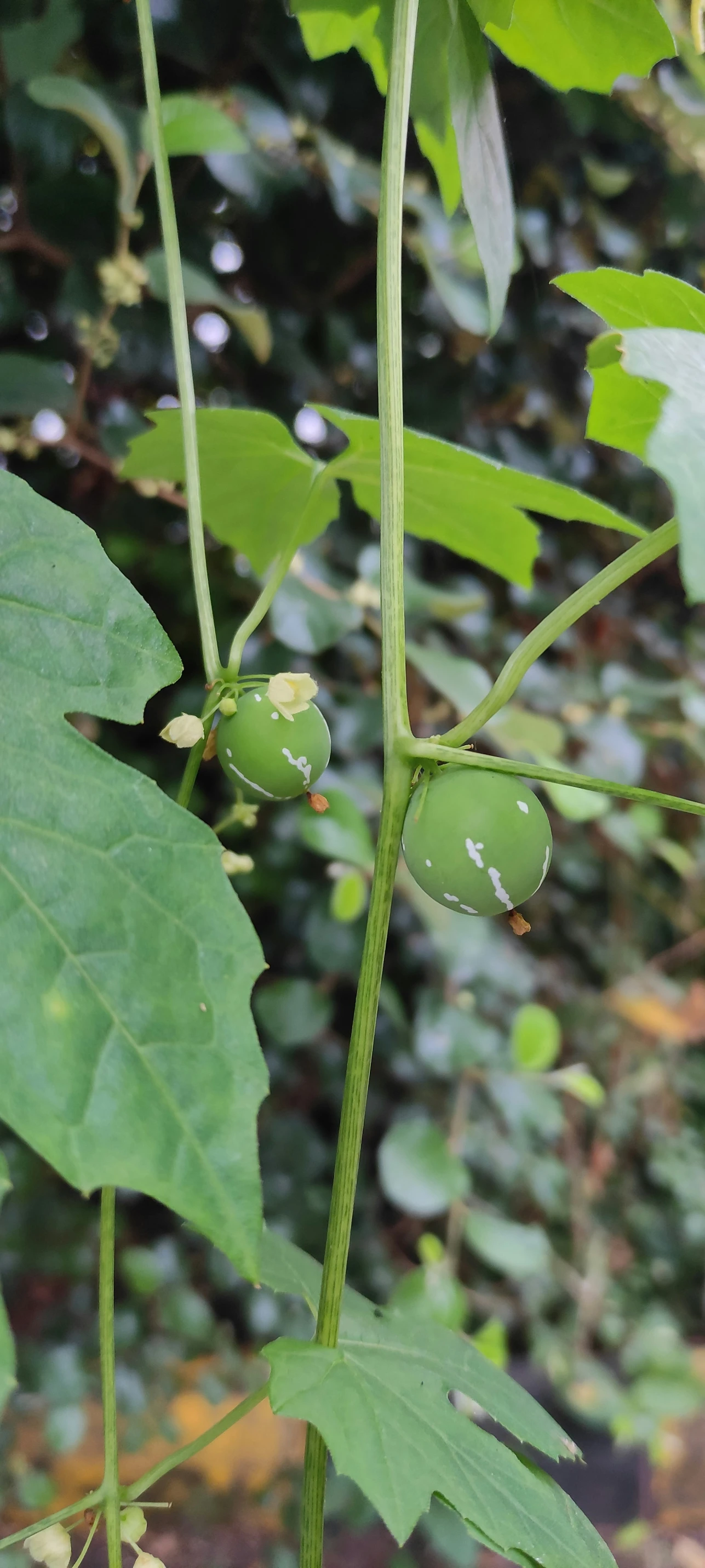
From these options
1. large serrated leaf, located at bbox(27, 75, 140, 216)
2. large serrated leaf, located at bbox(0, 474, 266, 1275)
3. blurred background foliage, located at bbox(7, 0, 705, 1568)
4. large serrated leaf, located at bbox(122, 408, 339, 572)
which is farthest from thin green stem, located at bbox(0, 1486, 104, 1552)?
large serrated leaf, located at bbox(27, 75, 140, 216)

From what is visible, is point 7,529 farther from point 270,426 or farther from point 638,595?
point 638,595

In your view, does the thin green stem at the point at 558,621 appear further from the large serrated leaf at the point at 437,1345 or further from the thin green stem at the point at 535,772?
the large serrated leaf at the point at 437,1345

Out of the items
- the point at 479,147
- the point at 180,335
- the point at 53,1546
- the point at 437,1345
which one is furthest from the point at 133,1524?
the point at 479,147

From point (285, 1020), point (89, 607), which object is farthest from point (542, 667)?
point (89, 607)

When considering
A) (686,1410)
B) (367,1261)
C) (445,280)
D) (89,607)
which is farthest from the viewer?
(686,1410)

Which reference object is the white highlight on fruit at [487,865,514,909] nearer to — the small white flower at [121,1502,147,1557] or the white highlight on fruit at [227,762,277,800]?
the white highlight on fruit at [227,762,277,800]
